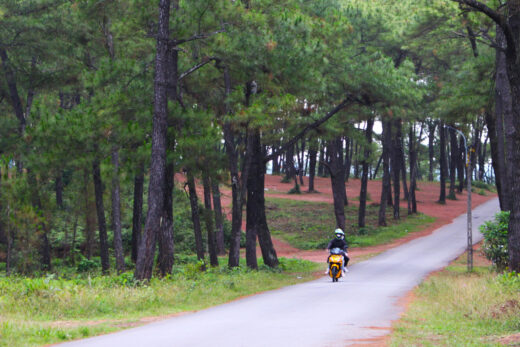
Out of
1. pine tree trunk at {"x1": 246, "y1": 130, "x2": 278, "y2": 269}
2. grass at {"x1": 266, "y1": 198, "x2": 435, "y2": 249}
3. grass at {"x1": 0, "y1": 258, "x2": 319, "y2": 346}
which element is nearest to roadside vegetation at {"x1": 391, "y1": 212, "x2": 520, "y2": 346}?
grass at {"x1": 0, "y1": 258, "x2": 319, "y2": 346}

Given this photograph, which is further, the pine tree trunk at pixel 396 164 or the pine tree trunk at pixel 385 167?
the pine tree trunk at pixel 396 164

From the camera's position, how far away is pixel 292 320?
11.6 meters

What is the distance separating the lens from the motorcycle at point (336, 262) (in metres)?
20.8

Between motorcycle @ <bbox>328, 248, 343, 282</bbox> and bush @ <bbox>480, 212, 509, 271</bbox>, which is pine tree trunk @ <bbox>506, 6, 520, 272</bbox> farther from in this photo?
bush @ <bbox>480, 212, 509, 271</bbox>

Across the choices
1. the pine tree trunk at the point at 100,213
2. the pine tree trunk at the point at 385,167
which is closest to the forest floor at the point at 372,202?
the pine tree trunk at the point at 385,167

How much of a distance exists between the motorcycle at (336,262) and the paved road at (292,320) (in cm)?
51

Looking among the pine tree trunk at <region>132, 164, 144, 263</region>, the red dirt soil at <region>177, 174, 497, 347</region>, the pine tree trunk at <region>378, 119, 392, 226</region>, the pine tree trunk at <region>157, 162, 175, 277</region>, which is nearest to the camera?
the pine tree trunk at <region>157, 162, 175, 277</region>

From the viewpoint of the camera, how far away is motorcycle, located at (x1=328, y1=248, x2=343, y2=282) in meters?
20.8

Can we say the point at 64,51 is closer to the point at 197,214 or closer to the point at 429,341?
the point at 197,214

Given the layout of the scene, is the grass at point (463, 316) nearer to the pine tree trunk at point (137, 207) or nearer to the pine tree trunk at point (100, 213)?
the pine tree trunk at point (137, 207)

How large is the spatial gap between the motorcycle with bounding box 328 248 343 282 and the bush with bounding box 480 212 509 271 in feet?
25.1

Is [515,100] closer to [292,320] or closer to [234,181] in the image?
[292,320]

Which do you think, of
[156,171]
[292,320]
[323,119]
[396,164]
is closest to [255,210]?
[323,119]

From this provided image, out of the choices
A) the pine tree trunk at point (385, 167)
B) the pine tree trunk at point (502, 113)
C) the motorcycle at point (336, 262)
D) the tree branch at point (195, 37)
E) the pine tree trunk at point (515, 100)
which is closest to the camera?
the pine tree trunk at point (515, 100)
